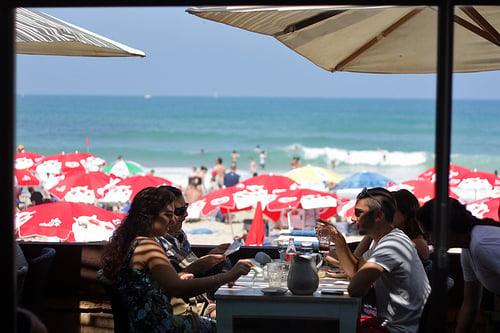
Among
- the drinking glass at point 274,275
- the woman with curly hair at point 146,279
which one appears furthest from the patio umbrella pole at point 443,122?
the drinking glass at point 274,275

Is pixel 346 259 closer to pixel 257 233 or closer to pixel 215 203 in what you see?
pixel 257 233

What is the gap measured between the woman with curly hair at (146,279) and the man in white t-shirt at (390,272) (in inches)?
24.8

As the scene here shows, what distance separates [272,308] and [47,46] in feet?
8.33

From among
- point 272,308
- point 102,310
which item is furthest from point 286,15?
point 102,310

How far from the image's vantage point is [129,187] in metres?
12.4

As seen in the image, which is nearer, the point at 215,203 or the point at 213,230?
the point at 215,203

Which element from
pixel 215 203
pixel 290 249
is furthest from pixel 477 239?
pixel 215 203

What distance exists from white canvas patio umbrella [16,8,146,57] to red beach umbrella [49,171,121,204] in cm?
830

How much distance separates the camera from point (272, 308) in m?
3.22

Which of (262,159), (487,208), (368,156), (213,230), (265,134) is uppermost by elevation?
(265,134)

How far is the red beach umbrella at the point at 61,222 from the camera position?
6.69m

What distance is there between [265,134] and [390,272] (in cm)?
5587

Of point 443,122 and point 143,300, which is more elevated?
point 443,122

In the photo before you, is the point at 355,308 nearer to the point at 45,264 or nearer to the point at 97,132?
the point at 45,264
